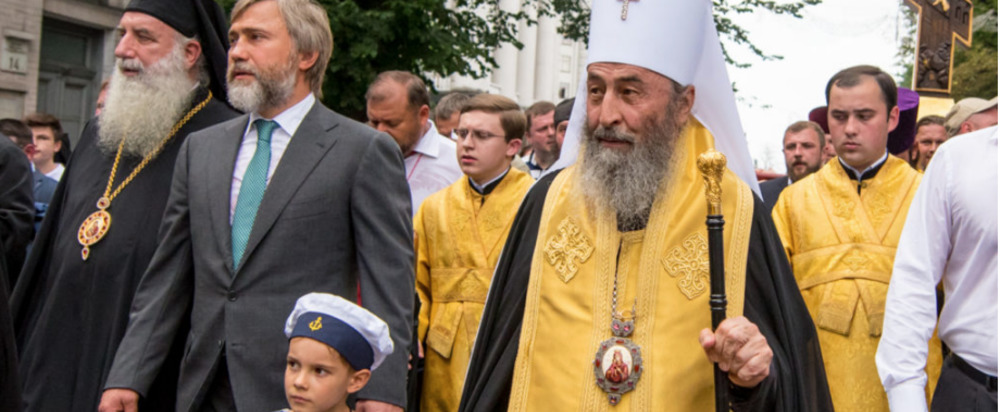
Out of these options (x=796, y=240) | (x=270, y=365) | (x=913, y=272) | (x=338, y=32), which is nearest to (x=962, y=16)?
(x=338, y=32)

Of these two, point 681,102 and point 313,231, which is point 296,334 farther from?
point 681,102

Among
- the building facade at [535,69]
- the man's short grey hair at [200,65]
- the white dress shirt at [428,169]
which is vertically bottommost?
the white dress shirt at [428,169]

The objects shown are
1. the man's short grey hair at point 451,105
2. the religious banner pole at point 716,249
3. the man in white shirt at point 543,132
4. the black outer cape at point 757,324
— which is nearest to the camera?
the religious banner pole at point 716,249

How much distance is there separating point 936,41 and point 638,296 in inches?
573

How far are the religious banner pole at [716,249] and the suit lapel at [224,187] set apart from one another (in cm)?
164

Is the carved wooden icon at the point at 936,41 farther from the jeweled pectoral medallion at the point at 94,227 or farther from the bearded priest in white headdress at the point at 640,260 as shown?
the jeweled pectoral medallion at the point at 94,227

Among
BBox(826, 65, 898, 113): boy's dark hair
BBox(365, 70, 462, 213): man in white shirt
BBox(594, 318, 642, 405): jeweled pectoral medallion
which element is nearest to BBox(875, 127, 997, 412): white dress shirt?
BBox(594, 318, 642, 405): jeweled pectoral medallion

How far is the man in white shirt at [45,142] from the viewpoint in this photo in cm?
980

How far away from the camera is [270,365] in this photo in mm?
4023

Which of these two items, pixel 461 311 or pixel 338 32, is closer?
pixel 461 311

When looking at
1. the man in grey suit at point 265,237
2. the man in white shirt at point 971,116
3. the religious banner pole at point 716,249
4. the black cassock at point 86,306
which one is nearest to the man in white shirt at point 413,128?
the black cassock at point 86,306

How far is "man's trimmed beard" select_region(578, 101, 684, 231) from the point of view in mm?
3844

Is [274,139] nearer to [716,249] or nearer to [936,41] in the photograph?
[716,249]

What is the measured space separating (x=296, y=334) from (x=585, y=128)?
3.81 ft
